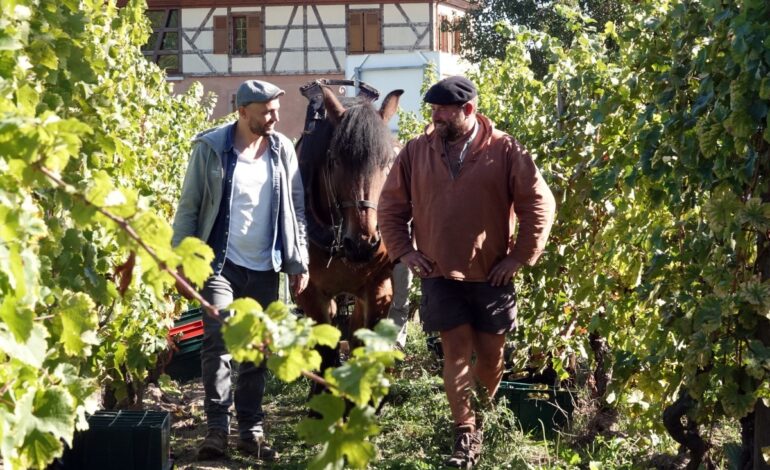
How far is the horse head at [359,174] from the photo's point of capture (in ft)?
22.0

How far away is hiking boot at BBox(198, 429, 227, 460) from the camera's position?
20.0ft

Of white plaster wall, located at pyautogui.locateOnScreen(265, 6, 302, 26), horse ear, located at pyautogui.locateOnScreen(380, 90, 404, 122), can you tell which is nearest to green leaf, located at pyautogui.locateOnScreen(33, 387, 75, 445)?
horse ear, located at pyautogui.locateOnScreen(380, 90, 404, 122)

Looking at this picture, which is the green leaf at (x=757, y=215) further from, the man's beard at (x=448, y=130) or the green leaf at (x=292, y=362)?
the man's beard at (x=448, y=130)

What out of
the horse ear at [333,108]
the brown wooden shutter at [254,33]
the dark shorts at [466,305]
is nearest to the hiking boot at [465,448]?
the dark shorts at [466,305]

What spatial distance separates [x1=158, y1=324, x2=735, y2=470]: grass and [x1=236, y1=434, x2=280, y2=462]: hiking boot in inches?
2.5

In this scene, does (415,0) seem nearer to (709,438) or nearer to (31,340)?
(709,438)

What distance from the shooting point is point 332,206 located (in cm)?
693

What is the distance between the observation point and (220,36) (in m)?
41.2

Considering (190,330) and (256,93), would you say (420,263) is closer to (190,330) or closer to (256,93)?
(256,93)

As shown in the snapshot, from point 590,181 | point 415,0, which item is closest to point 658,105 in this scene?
point 590,181

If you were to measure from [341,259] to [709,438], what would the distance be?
2750 millimetres

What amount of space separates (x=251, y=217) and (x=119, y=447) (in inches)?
60.0

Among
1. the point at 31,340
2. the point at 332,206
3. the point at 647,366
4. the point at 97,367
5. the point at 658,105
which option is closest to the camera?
the point at 31,340

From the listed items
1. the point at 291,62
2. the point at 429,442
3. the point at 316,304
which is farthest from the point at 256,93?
the point at 291,62
